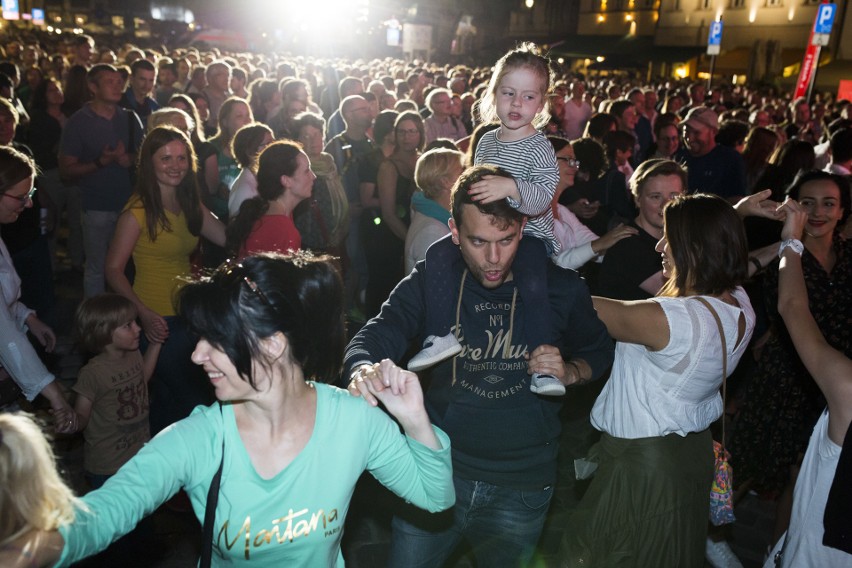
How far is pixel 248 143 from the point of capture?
18.1 ft

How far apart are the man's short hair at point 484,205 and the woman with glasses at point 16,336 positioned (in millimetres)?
1993

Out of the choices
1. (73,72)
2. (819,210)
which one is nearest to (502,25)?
(73,72)

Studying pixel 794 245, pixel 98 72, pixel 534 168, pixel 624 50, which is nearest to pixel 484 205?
pixel 534 168

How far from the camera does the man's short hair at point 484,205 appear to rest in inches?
96.5

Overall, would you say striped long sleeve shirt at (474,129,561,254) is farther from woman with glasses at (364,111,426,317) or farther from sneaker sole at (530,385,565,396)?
woman with glasses at (364,111,426,317)

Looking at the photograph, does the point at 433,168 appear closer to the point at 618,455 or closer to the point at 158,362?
the point at 158,362

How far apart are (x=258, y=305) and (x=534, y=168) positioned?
2.12 metres

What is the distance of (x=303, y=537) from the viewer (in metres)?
1.91

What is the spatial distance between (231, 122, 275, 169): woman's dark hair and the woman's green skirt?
12.5 feet

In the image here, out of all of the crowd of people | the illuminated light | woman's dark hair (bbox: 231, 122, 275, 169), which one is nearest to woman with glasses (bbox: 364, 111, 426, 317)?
the crowd of people

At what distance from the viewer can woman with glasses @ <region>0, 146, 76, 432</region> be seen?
3.00m

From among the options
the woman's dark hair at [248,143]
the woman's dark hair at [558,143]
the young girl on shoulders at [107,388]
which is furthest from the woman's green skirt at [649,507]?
the woman's dark hair at [248,143]

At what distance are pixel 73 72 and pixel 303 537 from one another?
811cm

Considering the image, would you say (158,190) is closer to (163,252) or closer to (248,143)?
(163,252)
